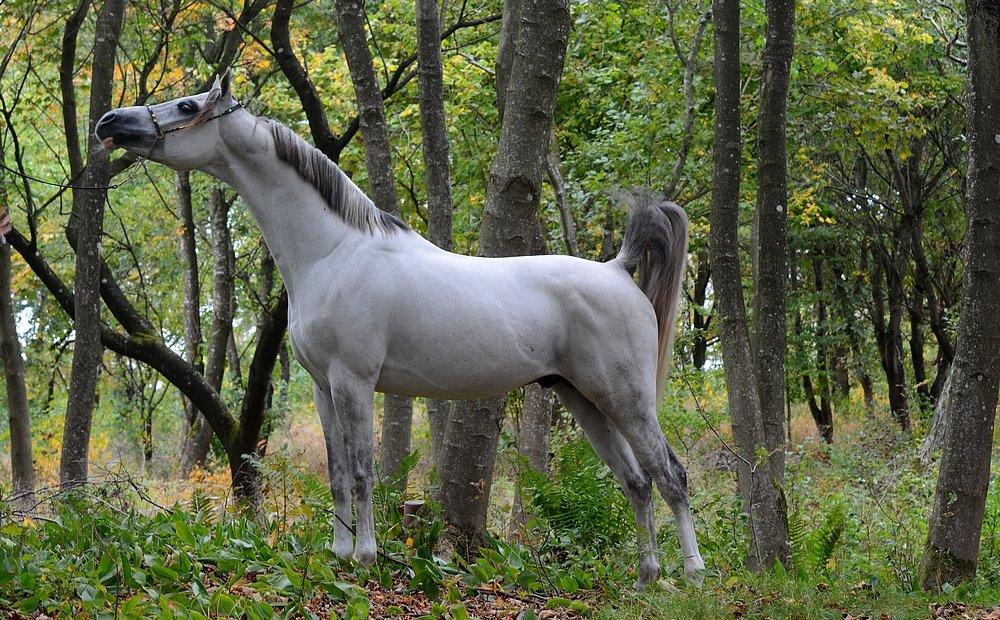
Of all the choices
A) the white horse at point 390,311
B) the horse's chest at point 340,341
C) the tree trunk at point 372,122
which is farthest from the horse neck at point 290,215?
the tree trunk at point 372,122

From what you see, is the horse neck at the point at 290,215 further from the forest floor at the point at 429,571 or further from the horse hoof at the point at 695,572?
the horse hoof at the point at 695,572

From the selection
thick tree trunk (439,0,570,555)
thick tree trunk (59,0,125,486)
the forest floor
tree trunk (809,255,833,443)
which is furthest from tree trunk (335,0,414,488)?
tree trunk (809,255,833,443)

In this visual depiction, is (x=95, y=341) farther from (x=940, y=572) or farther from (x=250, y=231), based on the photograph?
(x=250, y=231)

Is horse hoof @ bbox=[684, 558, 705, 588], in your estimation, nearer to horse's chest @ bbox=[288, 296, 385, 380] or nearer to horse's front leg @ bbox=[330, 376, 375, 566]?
horse's front leg @ bbox=[330, 376, 375, 566]

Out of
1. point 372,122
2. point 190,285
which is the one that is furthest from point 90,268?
point 190,285

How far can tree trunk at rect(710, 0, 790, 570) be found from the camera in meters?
6.79

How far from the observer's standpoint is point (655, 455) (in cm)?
576

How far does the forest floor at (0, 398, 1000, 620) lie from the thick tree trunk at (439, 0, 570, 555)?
0.75 feet

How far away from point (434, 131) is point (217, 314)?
26.7 ft

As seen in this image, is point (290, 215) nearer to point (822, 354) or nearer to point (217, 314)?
point (217, 314)

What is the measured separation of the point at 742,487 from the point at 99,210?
18.0 ft

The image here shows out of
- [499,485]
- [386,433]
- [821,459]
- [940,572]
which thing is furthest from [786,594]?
[821,459]

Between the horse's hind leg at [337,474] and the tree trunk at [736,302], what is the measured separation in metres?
2.82

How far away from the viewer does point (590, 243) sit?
16.8 m
